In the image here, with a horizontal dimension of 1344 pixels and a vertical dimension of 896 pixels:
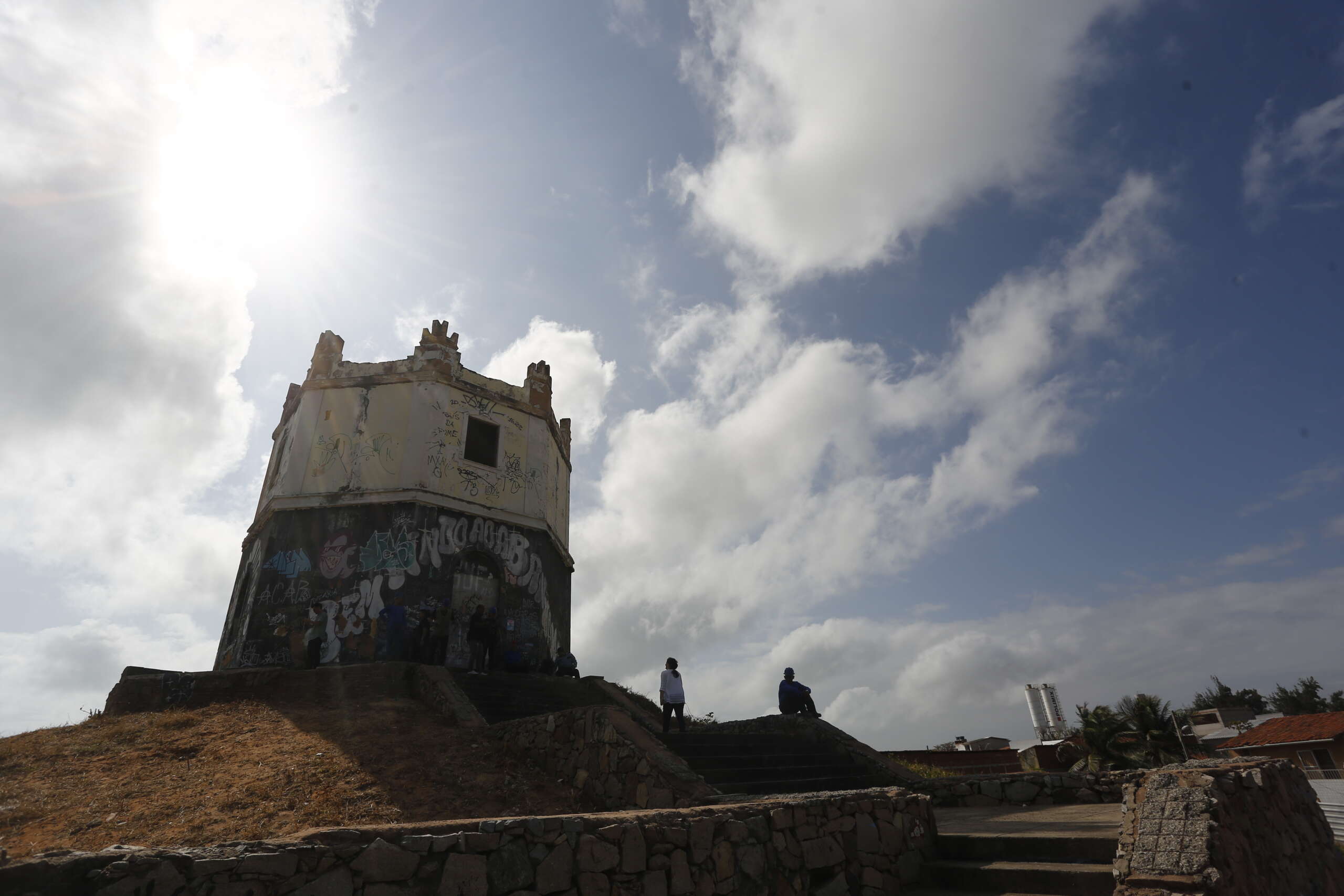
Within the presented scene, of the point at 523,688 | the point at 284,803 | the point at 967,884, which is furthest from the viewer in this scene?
the point at 523,688

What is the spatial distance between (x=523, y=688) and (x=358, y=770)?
5.01 meters

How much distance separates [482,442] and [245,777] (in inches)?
463

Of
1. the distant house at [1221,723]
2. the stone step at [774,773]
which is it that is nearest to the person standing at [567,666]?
the stone step at [774,773]

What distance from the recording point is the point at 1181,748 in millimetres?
25188

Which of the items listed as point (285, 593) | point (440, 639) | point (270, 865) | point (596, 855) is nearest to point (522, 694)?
point (440, 639)

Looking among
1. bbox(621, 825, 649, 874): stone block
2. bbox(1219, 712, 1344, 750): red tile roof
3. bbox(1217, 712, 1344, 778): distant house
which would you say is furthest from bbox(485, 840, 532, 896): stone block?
bbox(1219, 712, 1344, 750): red tile roof

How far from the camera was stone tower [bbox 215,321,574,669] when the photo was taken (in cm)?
1558

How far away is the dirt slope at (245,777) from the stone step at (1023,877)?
166 inches

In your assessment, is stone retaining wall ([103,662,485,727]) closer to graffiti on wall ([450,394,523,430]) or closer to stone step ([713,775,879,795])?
stone step ([713,775,879,795])

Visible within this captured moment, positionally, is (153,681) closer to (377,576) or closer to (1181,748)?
(377,576)

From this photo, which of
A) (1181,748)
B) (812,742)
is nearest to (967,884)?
(812,742)

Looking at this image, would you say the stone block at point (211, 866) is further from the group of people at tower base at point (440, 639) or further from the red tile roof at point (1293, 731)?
the red tile roof at point (1293, 731)

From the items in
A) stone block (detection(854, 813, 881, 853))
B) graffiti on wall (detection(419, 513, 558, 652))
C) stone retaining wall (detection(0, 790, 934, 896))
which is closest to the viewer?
stone retaining wall (detection(0, 790, 934, 896))

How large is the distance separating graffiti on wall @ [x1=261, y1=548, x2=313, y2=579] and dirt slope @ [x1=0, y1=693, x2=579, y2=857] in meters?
5.45
